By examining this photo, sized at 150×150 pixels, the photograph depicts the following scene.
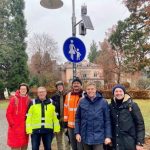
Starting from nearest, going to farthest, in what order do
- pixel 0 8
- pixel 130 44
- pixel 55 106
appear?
1. pixel 55 106
2. pixel 130 44
3. pixel 0 8

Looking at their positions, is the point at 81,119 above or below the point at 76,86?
below

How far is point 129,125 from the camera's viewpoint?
599cm

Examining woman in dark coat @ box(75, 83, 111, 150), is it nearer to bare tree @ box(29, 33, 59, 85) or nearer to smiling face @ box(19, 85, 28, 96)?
smiling face @ box(19, 85, 28, 96)

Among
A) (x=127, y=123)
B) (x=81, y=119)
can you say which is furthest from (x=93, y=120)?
(x=127, y=123)

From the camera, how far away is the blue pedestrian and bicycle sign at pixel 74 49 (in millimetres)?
9461

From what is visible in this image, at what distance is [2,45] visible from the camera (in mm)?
44719

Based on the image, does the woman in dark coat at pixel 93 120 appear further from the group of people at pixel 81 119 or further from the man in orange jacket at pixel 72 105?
the man in orange jacket at pixel 72 105

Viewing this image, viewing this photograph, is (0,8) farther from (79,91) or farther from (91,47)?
(91,47)

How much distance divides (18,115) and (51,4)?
317 cm

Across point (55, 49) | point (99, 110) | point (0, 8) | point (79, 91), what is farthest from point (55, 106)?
point (55, 49)

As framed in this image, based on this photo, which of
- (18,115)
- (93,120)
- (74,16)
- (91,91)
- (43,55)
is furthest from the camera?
(43,55)

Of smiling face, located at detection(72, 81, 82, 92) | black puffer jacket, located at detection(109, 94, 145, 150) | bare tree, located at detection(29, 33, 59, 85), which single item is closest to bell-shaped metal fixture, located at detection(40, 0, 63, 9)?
smiling face, located at detection(72, 81, 82, 92)

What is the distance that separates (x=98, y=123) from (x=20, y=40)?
144 ft

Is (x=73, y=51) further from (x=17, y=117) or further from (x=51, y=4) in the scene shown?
(x=17, y=117)
